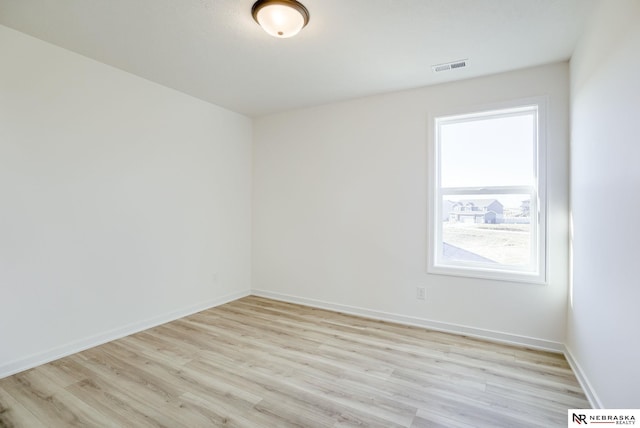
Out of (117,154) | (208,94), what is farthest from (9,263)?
(208,94)

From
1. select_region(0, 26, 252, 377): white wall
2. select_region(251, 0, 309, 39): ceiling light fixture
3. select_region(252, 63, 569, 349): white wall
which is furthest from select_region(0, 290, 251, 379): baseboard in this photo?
select_region(251, 0, 309, 39): ceiling light fixture

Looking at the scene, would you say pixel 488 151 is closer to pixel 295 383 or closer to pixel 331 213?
pixel 331 213

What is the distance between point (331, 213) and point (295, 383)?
2.09 m

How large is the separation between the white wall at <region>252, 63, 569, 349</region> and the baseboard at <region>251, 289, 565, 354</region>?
0.04ft

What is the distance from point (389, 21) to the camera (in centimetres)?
213

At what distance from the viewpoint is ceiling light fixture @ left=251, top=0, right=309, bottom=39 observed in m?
1.89

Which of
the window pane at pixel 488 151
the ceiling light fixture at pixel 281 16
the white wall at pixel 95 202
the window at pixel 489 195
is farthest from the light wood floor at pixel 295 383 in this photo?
the ceiling light fixture at pixel 281 16

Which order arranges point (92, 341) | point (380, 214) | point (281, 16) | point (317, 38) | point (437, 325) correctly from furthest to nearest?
point (380, 214) → point (437, 325) → point (92, 341) → point (317, 38) → point (281, 16)

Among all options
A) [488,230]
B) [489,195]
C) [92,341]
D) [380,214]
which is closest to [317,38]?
[380,214]

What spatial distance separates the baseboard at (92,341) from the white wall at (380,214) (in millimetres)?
1115

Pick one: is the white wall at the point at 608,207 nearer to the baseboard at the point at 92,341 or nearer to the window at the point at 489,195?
the window at the point at 489,195

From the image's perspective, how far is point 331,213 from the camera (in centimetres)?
382

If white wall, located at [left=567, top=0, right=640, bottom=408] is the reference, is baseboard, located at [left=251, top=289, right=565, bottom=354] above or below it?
below

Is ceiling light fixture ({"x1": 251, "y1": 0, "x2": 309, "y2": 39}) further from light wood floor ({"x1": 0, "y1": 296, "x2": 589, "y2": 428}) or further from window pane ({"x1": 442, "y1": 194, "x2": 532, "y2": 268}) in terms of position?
light wood floor ({"x1": 0, "y1": 296, "x2": 589, "y2": 428})
